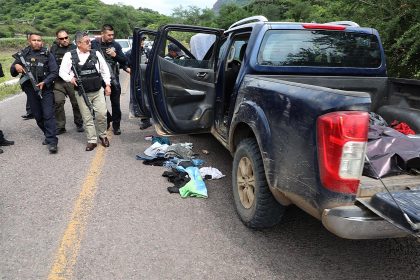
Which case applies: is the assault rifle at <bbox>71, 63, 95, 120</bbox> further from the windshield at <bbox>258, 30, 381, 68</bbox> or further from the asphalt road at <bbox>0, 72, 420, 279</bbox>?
the windshield at <bbox>258, 30, 381, 68</bbox>

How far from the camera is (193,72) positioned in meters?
5.12

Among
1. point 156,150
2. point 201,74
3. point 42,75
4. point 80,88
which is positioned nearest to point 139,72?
Result: point 80,88

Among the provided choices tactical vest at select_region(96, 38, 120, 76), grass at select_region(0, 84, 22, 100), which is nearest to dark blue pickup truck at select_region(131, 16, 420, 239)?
tactical vest at select_region(96, 38, 120, 76)

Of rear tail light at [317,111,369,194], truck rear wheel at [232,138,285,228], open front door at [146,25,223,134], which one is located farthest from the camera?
open front door at [146,25,223,134]

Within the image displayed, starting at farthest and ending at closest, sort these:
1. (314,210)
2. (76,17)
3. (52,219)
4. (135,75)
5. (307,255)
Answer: (76,17)
(135,75)
(52,219)
(307,255)
(314,210)

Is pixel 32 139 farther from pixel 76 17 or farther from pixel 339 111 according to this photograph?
pixel 76 17

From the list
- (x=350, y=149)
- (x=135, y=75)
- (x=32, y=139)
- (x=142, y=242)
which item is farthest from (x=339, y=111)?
(x=32, y=139)

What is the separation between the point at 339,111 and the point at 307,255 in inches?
53.5

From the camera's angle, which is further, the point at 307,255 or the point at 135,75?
the point at 135,75

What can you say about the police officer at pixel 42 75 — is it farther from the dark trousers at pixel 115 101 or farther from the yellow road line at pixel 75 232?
the yellow road line at pixel 75 232

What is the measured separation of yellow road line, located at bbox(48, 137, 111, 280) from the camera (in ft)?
9.27

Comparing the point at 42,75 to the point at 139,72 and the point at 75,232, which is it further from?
the point at 75,232

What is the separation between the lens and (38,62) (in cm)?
578

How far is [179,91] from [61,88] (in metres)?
2.92
